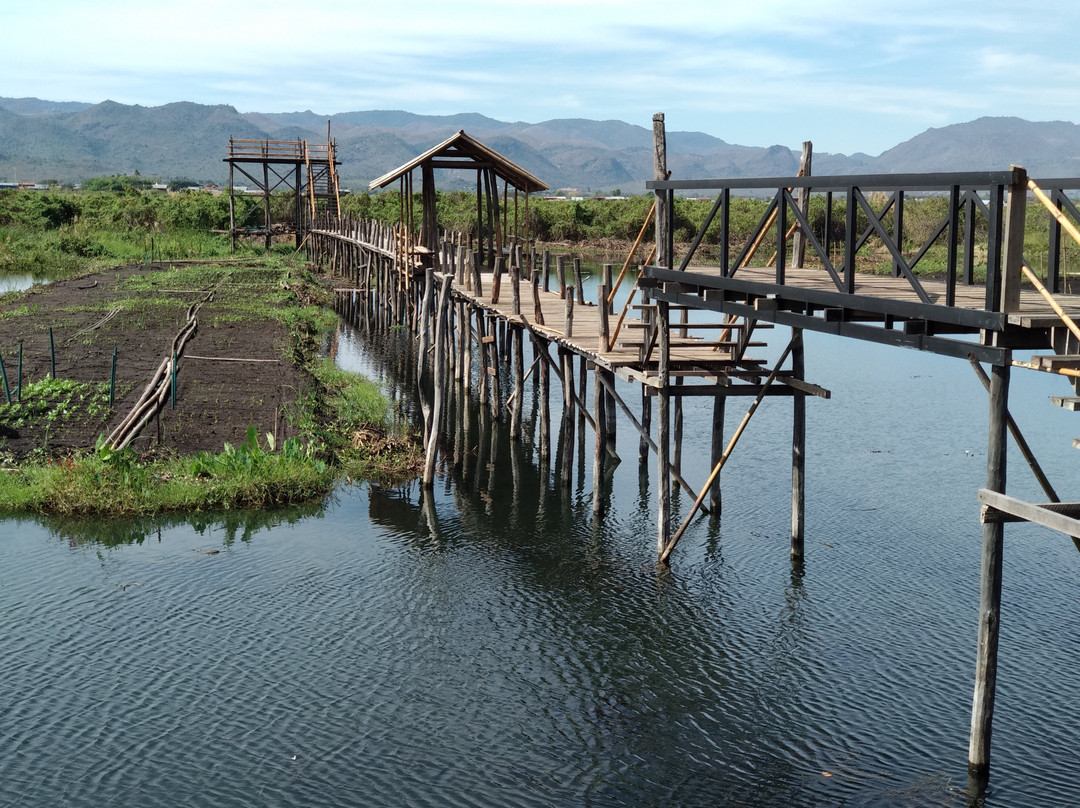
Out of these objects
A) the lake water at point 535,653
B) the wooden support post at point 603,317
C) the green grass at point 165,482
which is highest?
the wooden support post at point 603,317

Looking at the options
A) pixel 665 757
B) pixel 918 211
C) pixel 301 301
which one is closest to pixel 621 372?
pixel 665 757

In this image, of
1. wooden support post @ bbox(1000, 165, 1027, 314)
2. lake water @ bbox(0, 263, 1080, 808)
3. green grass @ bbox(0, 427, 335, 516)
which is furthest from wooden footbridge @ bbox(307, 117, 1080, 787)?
green grass @ bbox(0, 427, 335, 516)

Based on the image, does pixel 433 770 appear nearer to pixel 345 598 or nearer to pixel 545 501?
pixel 345 598

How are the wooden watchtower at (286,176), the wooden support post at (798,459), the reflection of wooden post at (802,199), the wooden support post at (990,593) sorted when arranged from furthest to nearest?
the wooden watchtower at (286,176), the wooden support post at (798,459), the reflection of wooden post at (802,199), the wooden support post at (990,593)

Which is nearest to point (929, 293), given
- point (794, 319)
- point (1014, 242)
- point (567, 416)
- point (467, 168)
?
point (794, 319)

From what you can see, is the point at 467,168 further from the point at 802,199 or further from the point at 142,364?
the point at 802,199

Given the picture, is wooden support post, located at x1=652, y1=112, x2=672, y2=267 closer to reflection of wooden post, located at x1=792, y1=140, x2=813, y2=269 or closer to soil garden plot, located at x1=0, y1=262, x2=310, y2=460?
reflection of wooden post, located at x1=792, y1=140, x2=813, y2=269

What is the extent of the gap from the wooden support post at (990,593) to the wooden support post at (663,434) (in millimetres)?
5361

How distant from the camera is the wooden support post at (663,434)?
44.8 feet

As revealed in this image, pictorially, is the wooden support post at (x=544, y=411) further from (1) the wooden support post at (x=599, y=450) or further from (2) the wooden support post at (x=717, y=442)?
(2) the wooden support post at (x=717, y=442)

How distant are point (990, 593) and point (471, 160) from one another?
22.3 meters

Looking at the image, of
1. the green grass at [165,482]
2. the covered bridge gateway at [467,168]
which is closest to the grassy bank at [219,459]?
the green grass at [165,482]

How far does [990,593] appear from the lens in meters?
8.61

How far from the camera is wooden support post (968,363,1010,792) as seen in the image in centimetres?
836
